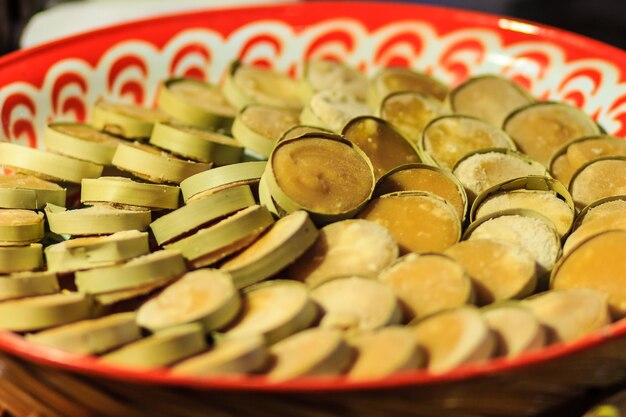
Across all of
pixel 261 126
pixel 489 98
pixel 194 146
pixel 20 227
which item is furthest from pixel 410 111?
pixel 20 227

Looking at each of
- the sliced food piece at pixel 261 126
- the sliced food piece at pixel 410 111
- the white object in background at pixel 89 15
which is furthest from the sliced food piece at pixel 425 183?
the white object in background at pixel 89 15

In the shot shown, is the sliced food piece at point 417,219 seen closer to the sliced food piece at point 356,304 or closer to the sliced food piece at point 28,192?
the sliced food piece at point 356,304

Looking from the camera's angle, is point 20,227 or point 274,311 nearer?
Result: point 274,311

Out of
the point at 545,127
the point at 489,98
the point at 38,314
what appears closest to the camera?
the point at 38,314

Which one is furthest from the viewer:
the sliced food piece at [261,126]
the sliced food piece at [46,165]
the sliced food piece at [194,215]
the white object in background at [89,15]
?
the white object in background at [89,15]

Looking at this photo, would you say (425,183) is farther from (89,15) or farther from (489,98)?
(89,15)

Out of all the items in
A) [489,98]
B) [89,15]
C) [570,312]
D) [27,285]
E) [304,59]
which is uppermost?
[89,15]

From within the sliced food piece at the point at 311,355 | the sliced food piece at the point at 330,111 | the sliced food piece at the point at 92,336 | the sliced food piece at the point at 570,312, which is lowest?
the sliced food piece at the point at 570,312
